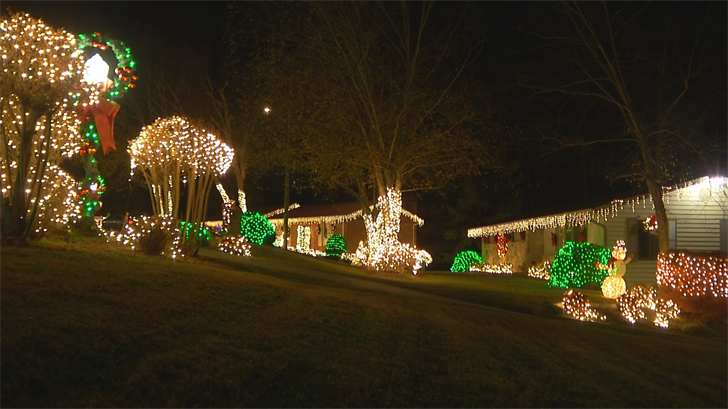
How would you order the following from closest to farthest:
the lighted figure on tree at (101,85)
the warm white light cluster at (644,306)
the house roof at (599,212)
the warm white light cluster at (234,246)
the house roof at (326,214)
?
the lighted figure on tree at (101,85) < the warm white light cluster at (644,306) < the warm white light cluster at (234,246) < the house roof at (599,212) < the house roof at (326,214)

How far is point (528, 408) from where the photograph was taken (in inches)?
302

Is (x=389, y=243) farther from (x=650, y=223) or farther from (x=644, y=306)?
(x=644, y=306)

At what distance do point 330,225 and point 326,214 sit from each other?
0.98m

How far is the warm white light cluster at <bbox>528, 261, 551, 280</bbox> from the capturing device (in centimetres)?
2888

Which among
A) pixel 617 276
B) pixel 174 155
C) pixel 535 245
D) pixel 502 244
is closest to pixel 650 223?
pixel 617 276

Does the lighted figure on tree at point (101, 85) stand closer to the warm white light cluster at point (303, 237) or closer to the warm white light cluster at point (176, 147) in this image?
the warm white light cluster at point (176, 147)

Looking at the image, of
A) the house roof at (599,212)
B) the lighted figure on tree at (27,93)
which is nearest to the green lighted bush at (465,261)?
the house roof at (599,212)

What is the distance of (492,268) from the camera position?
115 feet

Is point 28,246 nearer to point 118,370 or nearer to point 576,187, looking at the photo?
point 118,370

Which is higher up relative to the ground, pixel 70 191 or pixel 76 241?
pixel 70 191

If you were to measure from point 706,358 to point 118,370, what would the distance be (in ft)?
31.6

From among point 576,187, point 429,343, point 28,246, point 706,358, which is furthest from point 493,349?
point 576,187

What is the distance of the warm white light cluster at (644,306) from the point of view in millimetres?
16328

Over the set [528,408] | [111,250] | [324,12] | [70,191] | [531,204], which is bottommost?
[528,408]
